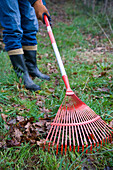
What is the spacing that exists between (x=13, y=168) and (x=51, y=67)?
7.15 ft

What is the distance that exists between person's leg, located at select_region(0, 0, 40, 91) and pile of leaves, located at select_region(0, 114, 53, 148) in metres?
0.64

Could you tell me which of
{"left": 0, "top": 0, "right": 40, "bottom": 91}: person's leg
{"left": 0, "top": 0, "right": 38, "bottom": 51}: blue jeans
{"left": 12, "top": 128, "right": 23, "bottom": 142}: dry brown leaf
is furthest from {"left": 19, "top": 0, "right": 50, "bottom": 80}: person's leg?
{"left": 12, "top": 128, "right": 23, "bottom": 142}: dry brown leaf

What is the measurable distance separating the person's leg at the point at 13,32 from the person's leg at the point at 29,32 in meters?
0.23

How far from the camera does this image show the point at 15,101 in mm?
1787

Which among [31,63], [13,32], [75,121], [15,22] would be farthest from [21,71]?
[75,121]

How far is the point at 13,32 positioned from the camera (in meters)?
1.85

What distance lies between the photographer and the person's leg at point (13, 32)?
1.77 metres

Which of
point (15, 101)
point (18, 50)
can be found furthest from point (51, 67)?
point (15, 101)

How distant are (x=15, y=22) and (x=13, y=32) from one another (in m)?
0.12

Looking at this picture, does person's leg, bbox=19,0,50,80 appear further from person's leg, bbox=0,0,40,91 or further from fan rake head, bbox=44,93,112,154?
fan rake head, bbox=44,93,112,154

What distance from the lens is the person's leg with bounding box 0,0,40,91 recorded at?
5.82ft

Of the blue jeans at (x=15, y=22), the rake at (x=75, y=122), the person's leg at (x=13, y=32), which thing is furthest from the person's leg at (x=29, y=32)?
the rake at (x=75, y=122)

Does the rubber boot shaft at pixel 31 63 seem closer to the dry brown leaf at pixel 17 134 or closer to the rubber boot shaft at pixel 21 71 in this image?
the rubber boot shaft at pixel 21 71

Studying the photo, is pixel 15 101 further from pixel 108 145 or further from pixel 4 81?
Result: pixel 108 145
